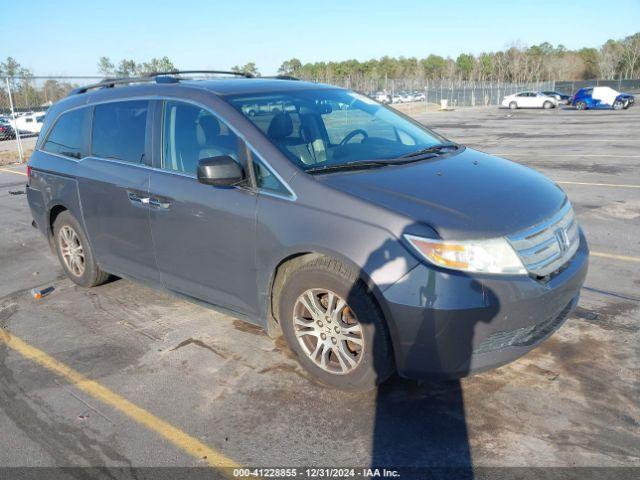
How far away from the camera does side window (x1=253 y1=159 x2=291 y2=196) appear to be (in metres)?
3.40

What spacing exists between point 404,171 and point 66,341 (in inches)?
115

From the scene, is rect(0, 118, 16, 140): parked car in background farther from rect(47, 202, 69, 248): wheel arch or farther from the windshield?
the windshield

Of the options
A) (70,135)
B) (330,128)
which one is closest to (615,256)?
(330,128)

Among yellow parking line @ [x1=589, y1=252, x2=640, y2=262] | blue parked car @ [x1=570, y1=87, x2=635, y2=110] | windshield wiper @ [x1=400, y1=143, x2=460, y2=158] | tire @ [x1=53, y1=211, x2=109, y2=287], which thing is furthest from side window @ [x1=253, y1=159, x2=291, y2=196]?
blue parked car @ [x1=570, y1=87, x2=635, y2=110]

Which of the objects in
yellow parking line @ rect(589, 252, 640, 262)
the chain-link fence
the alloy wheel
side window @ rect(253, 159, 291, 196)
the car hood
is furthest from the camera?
the chain-link fence

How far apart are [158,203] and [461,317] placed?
2368mm

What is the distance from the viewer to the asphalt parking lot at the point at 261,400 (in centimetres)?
284

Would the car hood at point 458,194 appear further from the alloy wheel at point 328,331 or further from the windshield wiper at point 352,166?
the alloy wheel at point 328,331

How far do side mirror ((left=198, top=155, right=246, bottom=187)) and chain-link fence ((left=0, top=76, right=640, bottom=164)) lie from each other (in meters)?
16.9

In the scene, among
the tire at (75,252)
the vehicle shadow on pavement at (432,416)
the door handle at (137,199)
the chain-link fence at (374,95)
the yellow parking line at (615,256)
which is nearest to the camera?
the vehicle shadow on pavement at (432,416)

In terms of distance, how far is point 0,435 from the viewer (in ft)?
10.2

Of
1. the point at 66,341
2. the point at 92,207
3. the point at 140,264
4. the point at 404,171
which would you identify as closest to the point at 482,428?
the point at 404,171

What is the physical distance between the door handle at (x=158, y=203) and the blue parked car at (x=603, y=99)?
39068mm

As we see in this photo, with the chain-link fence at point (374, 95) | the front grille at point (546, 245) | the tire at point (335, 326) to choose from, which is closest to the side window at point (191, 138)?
the tire at point (335, 326)
